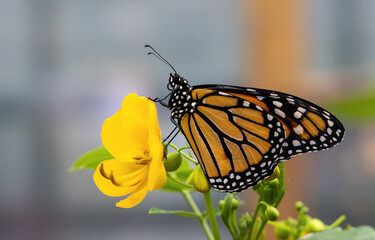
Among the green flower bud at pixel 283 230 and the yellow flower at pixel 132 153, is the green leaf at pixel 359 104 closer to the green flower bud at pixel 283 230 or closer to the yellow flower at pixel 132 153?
the green flower bud at pixel 283 230

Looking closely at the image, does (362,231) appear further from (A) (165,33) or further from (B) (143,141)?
(A) (165,33)

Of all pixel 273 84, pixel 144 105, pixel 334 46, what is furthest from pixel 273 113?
pixel 334 46

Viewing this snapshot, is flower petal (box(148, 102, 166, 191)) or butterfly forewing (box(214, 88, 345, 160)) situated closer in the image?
flower petal (box(148, 102, 166, 191))

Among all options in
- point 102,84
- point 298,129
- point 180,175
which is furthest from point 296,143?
point 102,84

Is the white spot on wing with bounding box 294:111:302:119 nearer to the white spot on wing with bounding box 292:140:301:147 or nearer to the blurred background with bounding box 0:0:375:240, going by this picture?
the white spot on wing with bounding box 292:140:301:147

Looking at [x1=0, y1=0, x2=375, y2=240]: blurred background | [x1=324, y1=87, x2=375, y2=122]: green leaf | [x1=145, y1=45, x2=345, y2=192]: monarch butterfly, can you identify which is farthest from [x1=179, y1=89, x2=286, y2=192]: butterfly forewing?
[x1=0, y1=0, x2=375, y2=240]: blurred background

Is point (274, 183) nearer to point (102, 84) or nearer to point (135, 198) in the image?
point (135, 198)

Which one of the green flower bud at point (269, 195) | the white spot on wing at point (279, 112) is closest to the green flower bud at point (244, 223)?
the green flower bud at point (269, 195)
